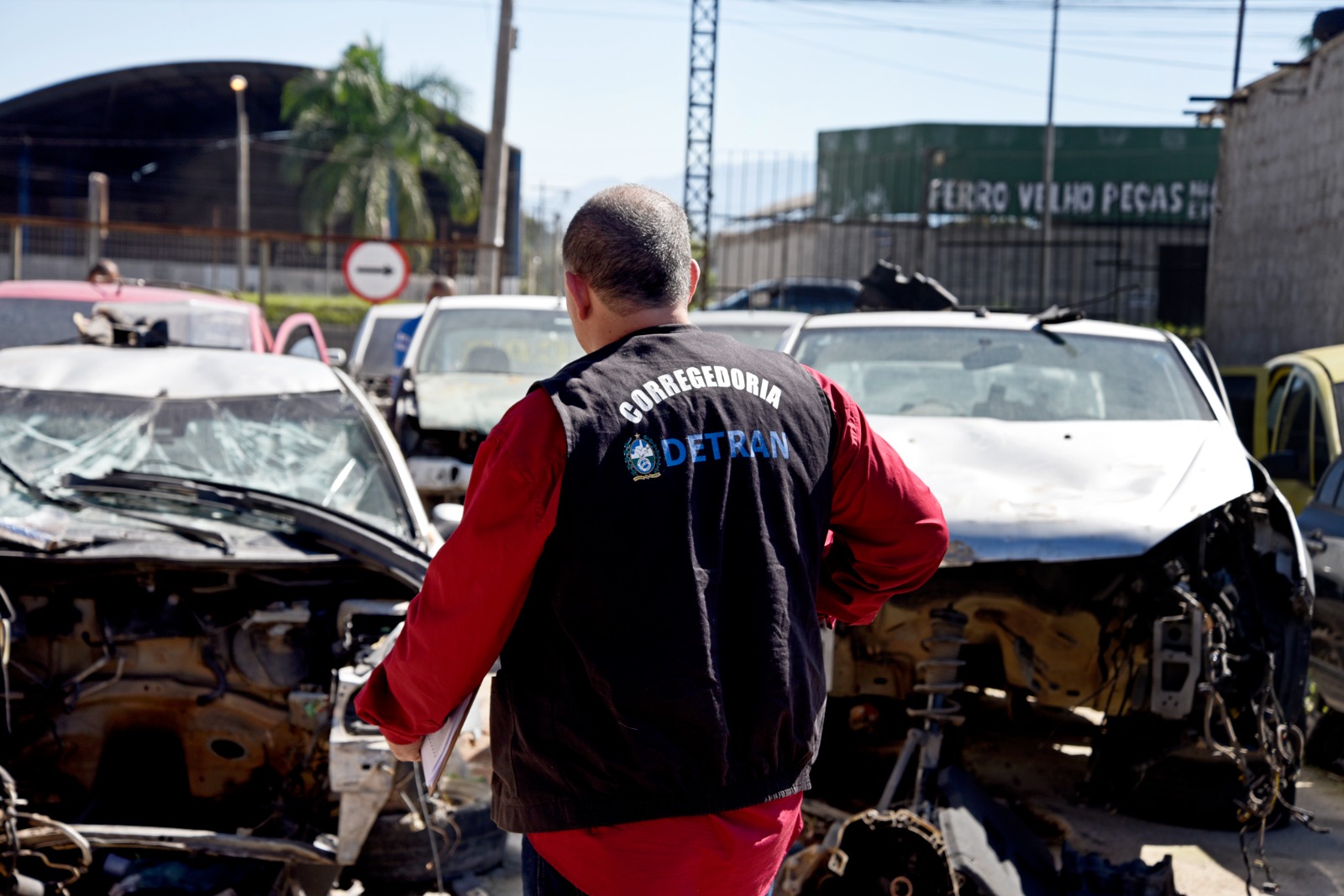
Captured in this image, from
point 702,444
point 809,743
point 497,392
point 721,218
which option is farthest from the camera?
point 721,218

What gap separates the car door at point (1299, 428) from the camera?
668cm

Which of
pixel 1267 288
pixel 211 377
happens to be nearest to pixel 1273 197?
pixel 1267 288

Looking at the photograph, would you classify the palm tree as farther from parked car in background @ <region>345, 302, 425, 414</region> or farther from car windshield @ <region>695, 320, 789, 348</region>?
car windshield @ <region>695, 320, 789, 348</region>

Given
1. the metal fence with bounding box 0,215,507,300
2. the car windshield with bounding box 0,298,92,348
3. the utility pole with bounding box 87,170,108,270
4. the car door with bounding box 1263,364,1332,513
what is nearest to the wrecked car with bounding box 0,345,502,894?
the car windshield with bounding box 0,298,92,348

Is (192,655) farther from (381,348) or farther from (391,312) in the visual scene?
(391,312)

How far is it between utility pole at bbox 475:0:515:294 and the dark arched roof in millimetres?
24629

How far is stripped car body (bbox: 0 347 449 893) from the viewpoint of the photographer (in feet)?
11.8

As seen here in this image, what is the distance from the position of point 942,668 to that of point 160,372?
295 centimetres

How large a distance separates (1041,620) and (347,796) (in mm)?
2439

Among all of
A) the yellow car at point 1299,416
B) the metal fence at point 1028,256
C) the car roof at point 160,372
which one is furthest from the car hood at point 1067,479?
the metal fence at point 1028,256

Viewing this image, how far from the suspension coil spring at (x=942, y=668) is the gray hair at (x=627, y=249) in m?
2.51

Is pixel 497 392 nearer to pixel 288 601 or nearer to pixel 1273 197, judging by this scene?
pixel 288 601

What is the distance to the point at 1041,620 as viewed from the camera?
4.55 metres

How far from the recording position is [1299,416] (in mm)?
7035
